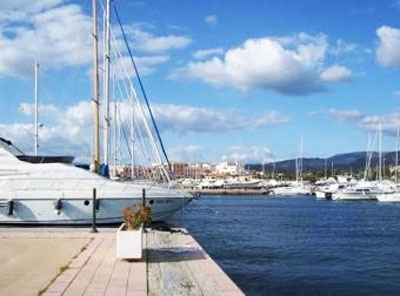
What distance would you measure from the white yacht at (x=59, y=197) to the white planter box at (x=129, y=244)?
13999mm

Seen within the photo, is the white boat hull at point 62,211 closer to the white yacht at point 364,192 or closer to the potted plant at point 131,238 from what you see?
the potted plant at point 131,238

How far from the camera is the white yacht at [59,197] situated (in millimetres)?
29750

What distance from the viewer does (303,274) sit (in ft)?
73.2

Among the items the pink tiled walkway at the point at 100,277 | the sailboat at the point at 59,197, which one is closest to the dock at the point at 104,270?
the pink tiled walkway at the point at 100,277

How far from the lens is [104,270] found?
14.3 meters

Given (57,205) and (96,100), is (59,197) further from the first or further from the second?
(96,100)

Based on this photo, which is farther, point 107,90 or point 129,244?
point 107,90

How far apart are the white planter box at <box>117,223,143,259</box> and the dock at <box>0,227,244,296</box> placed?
18 centimetres

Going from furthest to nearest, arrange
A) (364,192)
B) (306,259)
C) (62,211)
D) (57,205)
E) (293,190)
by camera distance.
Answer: (293,190) → (364,192) → (62,211) → (57,205) → (306,259)

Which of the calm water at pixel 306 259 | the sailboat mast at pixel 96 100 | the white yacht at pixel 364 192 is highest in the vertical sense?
the sailboat mast at pixel 96 100

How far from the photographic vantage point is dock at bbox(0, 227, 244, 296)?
12.2 m

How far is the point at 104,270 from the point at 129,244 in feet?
3.80

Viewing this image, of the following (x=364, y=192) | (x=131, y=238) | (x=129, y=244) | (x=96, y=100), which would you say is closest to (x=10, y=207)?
(x=96, y=100)

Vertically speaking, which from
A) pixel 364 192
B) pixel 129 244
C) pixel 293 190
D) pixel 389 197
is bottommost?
pixel 389 197
